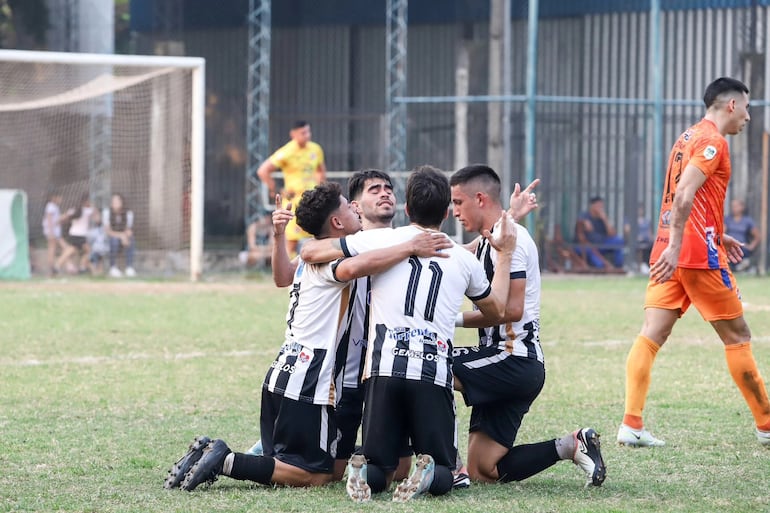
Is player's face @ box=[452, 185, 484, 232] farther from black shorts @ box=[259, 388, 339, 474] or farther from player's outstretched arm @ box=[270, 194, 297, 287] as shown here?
black shorts @ box=[259, 388, 339, 474]

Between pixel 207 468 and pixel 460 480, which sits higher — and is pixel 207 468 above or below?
above

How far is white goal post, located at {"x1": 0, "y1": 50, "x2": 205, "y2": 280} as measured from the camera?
65.7ft

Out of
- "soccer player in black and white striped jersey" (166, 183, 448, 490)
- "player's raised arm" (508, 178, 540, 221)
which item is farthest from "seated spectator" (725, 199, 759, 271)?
"soccer player in black and white striped jersey" (166, 183, 448, 490)

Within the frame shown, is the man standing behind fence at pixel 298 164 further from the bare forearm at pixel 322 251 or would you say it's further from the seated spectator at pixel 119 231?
the bare forearm at pixel 322 251

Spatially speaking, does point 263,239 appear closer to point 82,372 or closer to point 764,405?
point 82,372

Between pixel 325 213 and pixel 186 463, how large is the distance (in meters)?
1.26

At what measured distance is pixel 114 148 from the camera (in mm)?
21219

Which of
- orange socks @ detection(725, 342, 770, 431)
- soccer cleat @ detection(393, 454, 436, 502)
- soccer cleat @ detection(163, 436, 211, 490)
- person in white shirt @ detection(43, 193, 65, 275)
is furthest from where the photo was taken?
person in white shirt @ detection(43, 193, 65, 275)

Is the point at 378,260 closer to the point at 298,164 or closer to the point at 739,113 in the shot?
the point at 739,113

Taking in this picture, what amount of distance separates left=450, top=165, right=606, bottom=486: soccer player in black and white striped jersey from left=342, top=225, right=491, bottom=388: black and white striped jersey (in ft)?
0.71

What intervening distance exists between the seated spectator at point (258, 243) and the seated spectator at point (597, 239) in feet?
17.8

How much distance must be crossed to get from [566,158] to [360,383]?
17.9 meters

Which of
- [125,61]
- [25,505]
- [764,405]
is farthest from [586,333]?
[125,61]

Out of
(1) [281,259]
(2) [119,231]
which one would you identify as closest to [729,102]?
(1) [281,259]
